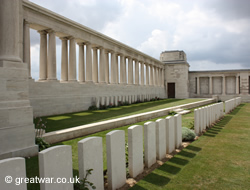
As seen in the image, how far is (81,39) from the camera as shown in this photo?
19.2m

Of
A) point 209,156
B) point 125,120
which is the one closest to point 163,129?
point 209,156

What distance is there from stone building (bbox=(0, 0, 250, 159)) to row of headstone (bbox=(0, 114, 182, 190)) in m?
3.09

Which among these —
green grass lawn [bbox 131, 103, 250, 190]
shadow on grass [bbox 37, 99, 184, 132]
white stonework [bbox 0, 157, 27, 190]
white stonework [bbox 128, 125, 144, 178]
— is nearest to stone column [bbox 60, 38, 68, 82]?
shadow on grass [bbox 37, 99, 184, 132]

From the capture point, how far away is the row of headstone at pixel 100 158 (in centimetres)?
246

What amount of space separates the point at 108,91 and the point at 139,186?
1900cm

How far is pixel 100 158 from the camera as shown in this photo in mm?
3635

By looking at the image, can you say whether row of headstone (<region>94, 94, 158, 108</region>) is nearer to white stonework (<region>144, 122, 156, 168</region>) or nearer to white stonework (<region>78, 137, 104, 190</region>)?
white stonework (<region>144, 122, 156, 168</region>)

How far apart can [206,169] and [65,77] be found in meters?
15.5

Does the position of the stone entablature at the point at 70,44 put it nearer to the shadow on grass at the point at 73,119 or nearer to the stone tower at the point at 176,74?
the shadow on grass at the point at 73,119

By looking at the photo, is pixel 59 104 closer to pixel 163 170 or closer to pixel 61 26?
pixel 61 26

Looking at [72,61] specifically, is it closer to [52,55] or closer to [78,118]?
[52,55]

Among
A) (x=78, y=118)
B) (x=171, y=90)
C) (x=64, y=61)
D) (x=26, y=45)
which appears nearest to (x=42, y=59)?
(x=26, y=45)

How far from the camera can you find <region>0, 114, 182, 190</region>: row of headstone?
8.06ft

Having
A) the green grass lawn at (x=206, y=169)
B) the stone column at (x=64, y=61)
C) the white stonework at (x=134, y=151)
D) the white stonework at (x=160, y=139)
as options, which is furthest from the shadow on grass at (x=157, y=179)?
the stone column at (x=64, y=61)
